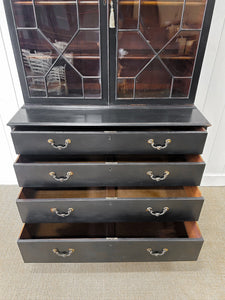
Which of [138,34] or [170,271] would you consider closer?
[138,34]

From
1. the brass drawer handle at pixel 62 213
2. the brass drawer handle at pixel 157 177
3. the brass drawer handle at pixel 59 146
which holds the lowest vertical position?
the brass drawer handle at pixel 62 213

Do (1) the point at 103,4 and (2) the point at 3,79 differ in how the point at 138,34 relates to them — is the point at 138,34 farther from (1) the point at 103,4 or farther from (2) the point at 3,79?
(2) the point at 3,79

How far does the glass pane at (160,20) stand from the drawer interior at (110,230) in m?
1.05

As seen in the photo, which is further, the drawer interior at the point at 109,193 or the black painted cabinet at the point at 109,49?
the drawer interior at the point at 109,193

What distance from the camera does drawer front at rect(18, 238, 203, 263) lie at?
120 centimetres

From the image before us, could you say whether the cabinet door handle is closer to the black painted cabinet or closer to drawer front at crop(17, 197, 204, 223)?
the black painted cabinet

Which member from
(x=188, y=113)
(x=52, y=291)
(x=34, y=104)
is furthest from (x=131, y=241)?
(x=34, y=104)

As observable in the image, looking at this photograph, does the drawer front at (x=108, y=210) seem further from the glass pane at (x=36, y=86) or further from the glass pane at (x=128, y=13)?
→ the glass pane at (x=128, y=13)

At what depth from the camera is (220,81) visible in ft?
4.94

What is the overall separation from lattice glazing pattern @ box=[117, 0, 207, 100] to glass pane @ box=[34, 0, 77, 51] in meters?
0.23

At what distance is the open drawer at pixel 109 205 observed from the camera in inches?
47.3

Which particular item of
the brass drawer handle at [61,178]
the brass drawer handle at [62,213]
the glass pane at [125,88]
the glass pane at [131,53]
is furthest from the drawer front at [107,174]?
the glass pane at [131,53]

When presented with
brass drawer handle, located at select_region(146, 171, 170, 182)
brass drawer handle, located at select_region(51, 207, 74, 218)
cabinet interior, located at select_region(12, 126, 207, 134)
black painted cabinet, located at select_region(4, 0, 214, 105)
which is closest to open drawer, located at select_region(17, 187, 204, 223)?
brass drawer handle, located at select_region(51, 207, 74, 218)

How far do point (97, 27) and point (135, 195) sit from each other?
0.90 metres
